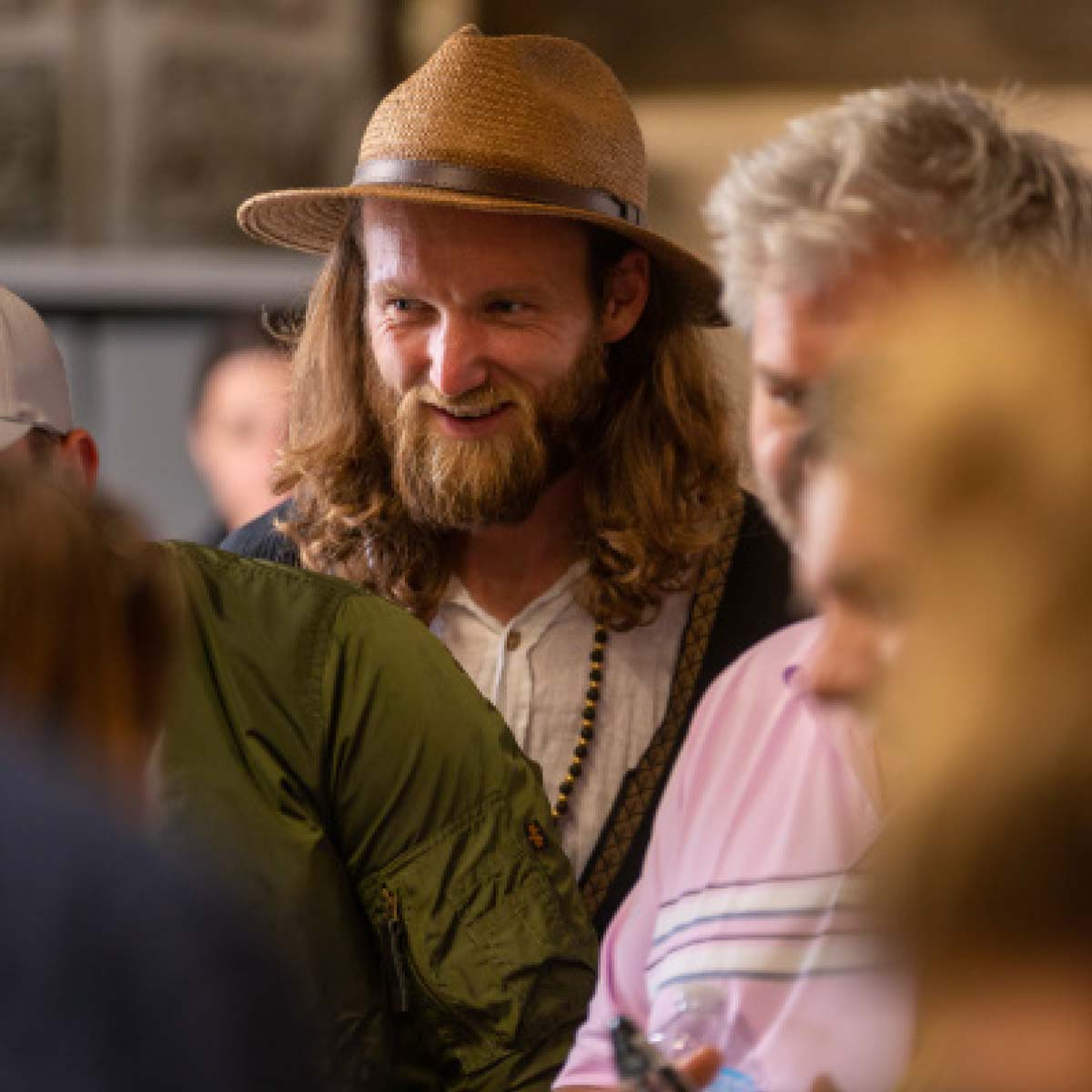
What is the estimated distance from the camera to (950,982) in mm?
787

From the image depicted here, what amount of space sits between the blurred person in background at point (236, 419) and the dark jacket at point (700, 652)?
1.25 metres

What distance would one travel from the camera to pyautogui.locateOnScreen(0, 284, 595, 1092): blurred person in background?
159 centimetres

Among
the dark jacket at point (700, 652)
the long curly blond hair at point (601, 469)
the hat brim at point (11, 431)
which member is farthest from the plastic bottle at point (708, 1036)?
the long curly blond hair at point (601, 469)

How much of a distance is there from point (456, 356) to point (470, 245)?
0.12m

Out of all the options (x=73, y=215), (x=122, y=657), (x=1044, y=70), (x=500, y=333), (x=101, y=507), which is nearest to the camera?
(x=122, y=657)

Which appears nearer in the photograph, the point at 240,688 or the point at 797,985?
the point at 797,985

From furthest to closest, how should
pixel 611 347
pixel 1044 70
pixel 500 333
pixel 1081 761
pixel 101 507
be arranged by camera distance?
pixel 1044 70 → pixel 611 347 → pixel 500 333 → pixel 101 507 → pixel 1081 761

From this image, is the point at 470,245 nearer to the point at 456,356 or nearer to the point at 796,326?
the point at 456,356

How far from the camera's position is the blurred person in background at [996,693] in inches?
30.0

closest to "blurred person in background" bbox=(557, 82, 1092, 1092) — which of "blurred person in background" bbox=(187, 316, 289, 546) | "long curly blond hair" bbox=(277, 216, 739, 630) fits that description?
"long curly blond hair" bbox=(277, 216, 739, 630)

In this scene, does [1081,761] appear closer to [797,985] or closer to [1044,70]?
[797,985]

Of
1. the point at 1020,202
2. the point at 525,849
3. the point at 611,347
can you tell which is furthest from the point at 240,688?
the point at 611,347

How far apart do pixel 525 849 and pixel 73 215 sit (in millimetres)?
3143

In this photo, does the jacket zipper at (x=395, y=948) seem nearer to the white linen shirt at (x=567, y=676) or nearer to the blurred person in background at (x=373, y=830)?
the blurred person in background at (x=373, y=830)
